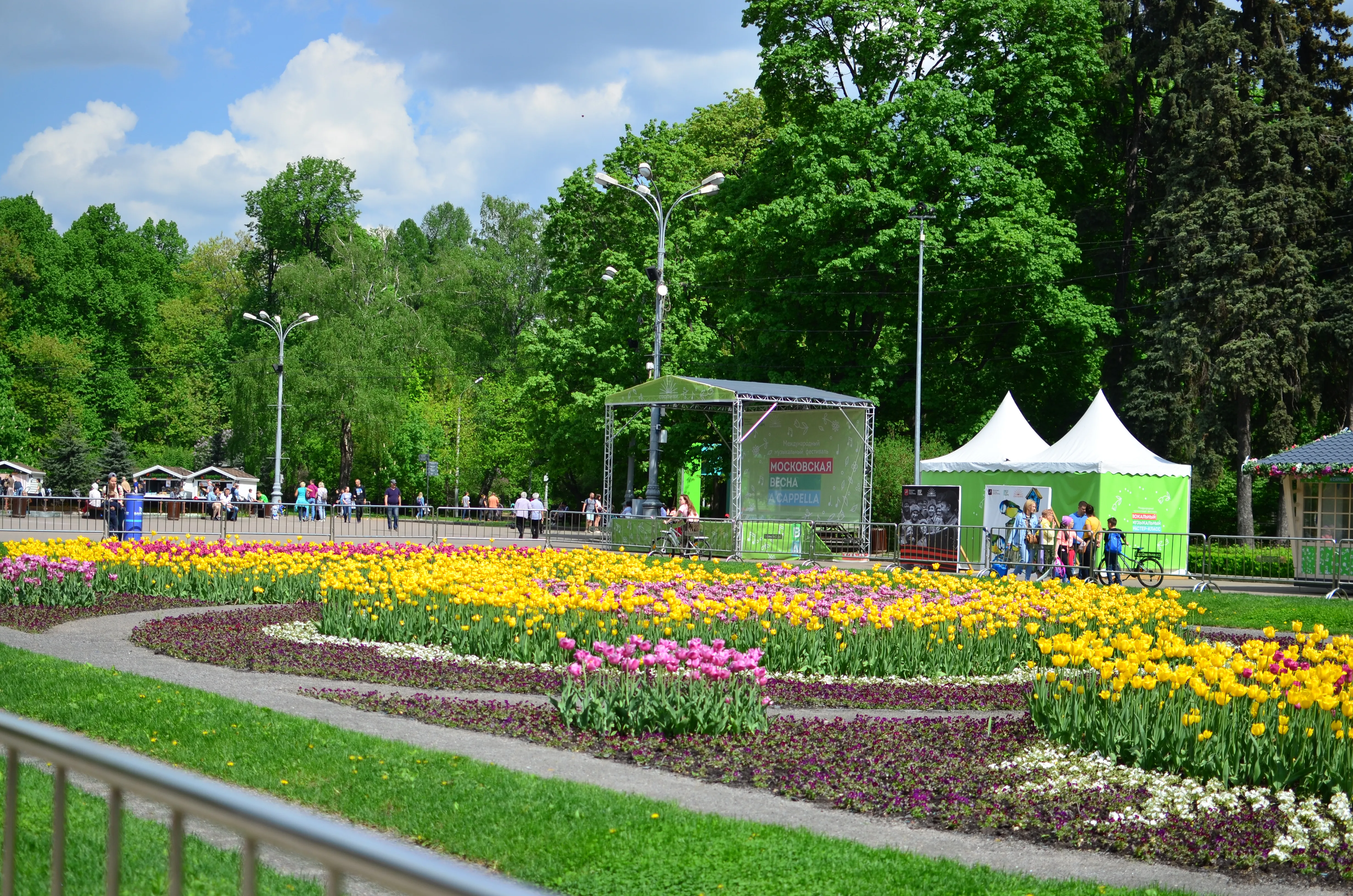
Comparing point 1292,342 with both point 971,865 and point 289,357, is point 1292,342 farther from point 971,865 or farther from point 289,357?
point 289,357

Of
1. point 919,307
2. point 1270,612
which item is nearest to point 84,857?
point 1270,612

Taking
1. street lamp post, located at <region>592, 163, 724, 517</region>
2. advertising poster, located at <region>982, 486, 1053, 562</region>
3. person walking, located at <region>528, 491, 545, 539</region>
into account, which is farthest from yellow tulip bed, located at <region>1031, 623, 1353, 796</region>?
person walking, located at <region>528, 491, 545, 539</region>

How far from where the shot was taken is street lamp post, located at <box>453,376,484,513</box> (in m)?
66.2

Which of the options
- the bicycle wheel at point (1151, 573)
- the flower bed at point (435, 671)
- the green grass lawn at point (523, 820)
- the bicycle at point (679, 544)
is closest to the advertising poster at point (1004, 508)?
the bicycle wheel at point (1151, 573)

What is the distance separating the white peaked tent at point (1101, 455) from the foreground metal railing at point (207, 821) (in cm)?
2642

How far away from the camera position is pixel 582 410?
1766 inches

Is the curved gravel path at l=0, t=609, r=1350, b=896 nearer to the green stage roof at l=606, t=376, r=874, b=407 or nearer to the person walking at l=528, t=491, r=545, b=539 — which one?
the green stage roof at l=606, t=376, r=874, b=407

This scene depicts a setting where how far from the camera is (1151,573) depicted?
2345 centimetres

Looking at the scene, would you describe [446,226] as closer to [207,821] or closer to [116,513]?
[116,513]

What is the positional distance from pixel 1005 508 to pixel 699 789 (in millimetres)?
A: 21329

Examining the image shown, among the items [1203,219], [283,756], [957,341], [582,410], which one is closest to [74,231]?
[582,410]

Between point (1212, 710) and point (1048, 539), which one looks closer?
point (1212, 710)

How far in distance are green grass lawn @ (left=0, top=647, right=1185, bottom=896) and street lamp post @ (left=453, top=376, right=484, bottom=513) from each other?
187ft

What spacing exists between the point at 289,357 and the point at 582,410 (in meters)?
23.0
